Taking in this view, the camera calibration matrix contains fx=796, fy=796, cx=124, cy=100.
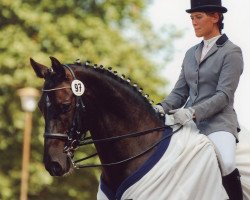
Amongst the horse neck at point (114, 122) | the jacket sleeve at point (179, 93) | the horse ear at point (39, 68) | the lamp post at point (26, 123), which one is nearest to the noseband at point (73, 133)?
the horse neck at point (114, 122)

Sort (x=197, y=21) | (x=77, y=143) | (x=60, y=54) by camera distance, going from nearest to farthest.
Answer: (x=77, y=143), (x=197, y=21), (x=60, y=54)

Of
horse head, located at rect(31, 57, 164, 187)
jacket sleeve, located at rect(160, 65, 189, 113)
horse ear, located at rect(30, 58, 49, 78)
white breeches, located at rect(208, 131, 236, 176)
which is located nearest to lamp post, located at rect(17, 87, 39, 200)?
jacket sleeve, located at rect(160, 65, 189, 113)

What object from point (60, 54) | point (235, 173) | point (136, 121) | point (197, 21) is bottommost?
point (235, 173)

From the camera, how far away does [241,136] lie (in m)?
7.26

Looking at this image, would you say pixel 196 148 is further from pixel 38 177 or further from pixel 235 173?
pixel 38 177

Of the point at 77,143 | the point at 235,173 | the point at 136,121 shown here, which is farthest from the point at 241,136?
the point at 77,143

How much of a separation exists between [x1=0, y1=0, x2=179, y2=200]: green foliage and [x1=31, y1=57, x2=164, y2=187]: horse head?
13667mm

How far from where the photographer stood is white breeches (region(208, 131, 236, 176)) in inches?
261

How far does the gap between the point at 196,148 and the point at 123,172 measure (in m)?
0.63

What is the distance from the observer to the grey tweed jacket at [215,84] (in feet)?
22.1

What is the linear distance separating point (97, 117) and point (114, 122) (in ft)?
0.52

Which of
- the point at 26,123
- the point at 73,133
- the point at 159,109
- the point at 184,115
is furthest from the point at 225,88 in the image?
the point at 26,123

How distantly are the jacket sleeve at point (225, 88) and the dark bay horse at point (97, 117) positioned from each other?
1.27 feet

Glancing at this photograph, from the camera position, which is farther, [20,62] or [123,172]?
[20,62]
